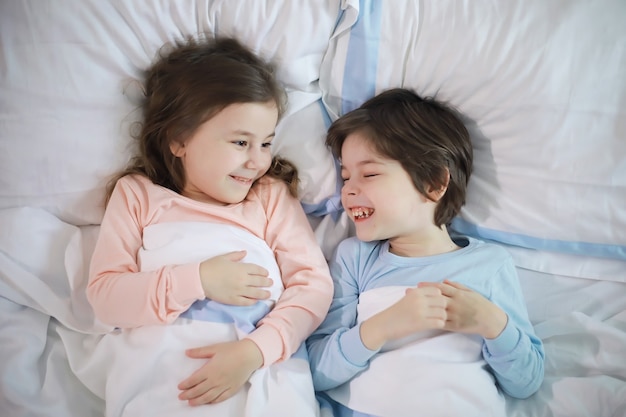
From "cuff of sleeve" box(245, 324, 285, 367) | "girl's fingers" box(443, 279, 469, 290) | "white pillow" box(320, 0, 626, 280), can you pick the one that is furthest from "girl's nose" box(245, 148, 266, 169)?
"girl's fingers" box(443, 279, 469, 290)

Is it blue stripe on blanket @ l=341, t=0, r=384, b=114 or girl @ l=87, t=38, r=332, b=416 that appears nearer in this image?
girl @ l=87, t=38, r=332, b=416

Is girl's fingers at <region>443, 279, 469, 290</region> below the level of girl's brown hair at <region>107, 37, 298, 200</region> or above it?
below

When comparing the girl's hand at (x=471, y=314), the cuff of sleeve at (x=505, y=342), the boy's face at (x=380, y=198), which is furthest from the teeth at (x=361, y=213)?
the cuff of sleeve at (x=505, y=342)

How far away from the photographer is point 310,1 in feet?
4.15

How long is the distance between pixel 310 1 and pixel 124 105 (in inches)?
19.2

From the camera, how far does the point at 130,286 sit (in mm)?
1062

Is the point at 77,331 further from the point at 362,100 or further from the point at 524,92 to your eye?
the point at 524,92

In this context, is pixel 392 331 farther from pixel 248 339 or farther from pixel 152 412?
pixel 152 412

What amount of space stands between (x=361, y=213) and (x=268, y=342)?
343 mm

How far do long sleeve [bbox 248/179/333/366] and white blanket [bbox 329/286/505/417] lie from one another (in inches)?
5.3

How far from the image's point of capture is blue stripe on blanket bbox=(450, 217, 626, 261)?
1.21 m

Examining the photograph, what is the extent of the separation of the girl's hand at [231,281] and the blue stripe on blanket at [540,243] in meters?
0.51

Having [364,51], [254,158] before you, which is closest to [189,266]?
[254,158]

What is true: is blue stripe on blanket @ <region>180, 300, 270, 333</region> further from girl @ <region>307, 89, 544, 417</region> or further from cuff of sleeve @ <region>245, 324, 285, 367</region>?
girl @ <region>307, 89, 544, 417</region>
